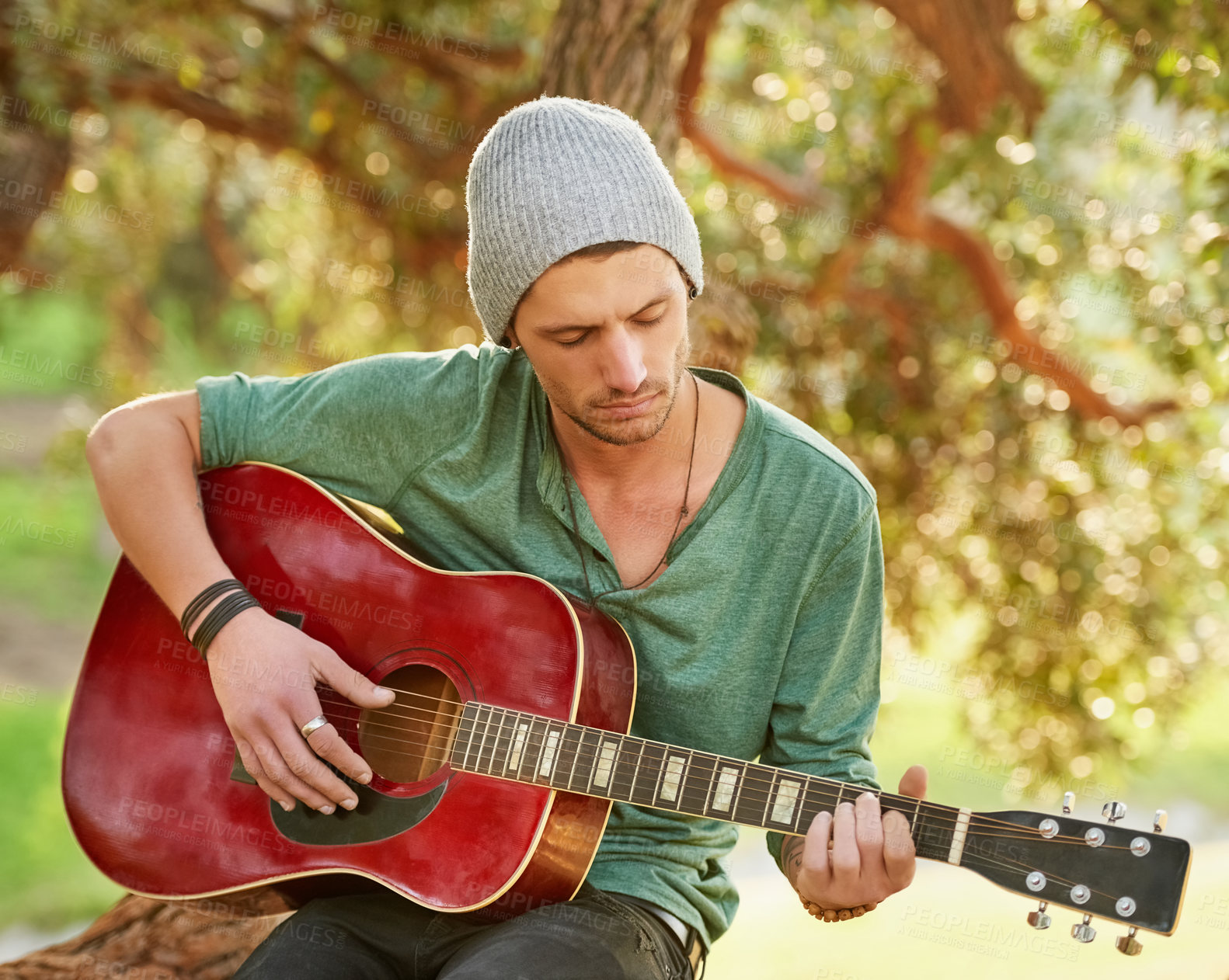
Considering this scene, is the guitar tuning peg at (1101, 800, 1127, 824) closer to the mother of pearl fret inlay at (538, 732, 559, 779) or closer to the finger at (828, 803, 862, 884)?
the finger at (828, 803, 862, 884)

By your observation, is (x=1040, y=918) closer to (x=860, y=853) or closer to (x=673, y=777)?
(x=860, y=853)

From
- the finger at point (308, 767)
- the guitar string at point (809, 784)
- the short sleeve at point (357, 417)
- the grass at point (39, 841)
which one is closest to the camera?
the guitar string at point (809, 784)

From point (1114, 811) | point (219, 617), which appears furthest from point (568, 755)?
point (1114, 811)

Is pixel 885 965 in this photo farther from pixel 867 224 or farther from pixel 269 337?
pixel 269 337

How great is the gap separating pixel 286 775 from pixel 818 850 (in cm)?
95

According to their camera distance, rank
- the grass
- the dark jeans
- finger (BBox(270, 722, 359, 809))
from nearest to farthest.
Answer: the dark jeans → finger (BBox(270, 722, 359, 809)) → the grass

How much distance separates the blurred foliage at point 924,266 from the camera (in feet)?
12.4

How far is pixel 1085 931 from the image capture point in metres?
1.46

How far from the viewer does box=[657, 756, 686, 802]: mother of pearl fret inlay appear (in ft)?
5.71

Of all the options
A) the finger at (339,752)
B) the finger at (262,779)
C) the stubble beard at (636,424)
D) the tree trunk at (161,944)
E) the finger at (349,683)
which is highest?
the stubble beard at (636,424)

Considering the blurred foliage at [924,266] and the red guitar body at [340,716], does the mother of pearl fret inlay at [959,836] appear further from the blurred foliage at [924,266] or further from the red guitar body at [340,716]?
the blurred foliage at [924,266]

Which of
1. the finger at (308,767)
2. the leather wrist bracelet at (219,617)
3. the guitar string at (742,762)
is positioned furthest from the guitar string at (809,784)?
the leather wrist bracelet at (219,617)

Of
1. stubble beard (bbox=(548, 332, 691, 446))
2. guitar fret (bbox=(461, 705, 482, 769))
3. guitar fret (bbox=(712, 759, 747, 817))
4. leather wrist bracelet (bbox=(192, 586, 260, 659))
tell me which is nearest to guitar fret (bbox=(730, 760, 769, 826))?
guitar fret (bbox=(712, 759, 747, 817))

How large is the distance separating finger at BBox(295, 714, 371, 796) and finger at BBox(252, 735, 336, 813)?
3cm
